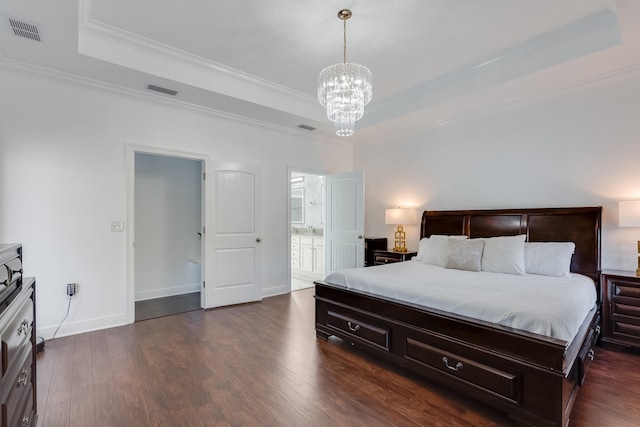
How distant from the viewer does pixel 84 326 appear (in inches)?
134

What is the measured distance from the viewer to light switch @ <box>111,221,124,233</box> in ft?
11.8

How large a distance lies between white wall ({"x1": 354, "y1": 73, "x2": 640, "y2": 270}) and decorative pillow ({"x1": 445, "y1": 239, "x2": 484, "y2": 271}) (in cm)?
98

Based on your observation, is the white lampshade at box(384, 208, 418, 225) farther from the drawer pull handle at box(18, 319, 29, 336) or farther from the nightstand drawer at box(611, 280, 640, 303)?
the drawer pull handle at box(18, 319, 29, 336)

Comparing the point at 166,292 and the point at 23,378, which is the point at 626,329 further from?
the point at 166,292

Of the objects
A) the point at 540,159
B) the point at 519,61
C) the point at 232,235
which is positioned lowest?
the point at 232,235

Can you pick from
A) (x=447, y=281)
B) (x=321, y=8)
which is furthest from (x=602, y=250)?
(x=321, y=8)

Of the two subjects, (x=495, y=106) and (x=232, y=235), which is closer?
(x=495, y=106)

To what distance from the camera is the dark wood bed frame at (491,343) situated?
177 centimetres

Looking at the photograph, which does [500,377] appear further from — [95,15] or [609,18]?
[95,15]

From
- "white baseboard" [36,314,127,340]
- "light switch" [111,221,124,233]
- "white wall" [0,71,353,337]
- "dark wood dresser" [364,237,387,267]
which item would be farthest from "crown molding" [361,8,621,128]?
"white baseboard" [36,314,127,340]

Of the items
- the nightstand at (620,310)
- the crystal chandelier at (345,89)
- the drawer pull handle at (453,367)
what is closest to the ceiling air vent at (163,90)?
the crystal chandelier at (345,89)

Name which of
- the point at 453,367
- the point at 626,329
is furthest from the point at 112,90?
the point at 626,329

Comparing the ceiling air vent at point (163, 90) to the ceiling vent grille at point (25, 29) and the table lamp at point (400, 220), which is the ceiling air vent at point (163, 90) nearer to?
the ceiling vent grille at point (25, 29)

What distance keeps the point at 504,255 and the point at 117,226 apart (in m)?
4.23
